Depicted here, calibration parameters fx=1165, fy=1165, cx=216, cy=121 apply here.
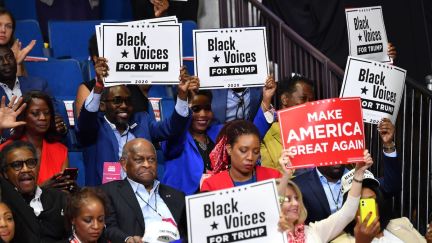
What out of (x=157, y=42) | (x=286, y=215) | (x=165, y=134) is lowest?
(x=286, y=215)

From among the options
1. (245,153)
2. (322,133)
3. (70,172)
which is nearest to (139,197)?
(70,172)

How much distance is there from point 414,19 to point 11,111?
673 cm

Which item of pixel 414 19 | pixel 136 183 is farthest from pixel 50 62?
pixel 414 19

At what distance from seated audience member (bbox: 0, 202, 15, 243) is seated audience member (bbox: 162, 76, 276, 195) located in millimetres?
1951

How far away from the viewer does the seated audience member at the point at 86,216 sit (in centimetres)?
712

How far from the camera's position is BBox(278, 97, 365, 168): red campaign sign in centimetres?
732

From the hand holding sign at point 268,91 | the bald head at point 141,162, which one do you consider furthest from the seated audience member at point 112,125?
the bald head at point 141,162

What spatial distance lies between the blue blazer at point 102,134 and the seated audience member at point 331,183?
1002mm

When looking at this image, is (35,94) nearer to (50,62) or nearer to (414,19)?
(50,62)

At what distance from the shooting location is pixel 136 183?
25.6 ft

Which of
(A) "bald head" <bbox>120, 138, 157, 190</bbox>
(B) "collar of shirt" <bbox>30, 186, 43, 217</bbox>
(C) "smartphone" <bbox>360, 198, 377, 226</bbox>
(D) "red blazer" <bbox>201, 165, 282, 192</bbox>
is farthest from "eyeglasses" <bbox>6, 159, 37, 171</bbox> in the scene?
(C) "smartphone" <bbox>360, 198, 377, 226</bbox>

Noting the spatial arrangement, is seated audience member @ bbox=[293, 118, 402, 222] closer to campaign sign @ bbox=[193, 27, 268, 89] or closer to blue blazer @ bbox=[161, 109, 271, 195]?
blue blazer @ bbox=[161, 109, 271, 195]

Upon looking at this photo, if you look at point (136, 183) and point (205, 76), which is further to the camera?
point (205, 76)

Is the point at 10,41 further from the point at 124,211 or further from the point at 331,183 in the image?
the point at 331,183
